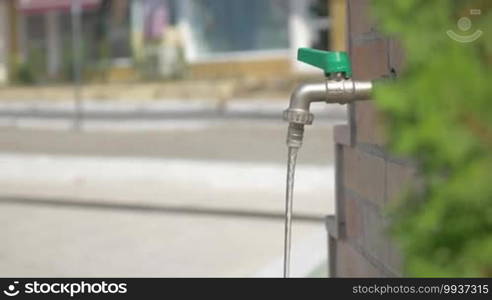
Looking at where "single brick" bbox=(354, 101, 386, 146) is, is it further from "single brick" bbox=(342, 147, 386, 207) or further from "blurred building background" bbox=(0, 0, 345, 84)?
"blurred building background" bbox=(0, 0, 345, 84)

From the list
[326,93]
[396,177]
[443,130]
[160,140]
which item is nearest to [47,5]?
[160,140]

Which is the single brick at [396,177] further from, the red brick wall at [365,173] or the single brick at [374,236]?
the single brick at [374,236]

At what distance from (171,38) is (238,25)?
91.9 inches

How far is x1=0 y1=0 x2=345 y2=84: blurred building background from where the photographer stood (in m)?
23.3

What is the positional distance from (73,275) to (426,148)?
506 centimetres

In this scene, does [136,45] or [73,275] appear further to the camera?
[136,45]

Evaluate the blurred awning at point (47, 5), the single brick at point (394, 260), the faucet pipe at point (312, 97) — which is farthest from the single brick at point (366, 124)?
the blurred awning at point (47, 5)

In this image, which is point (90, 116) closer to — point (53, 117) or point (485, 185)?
point (53, 117)

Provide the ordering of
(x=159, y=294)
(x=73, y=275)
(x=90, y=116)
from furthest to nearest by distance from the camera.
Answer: (x=90, y=116), (x=73, y=275), (x=159, y=294)

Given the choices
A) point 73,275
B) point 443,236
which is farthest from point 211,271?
point 443,236

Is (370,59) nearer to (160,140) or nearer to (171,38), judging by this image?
(160,140)

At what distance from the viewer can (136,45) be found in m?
25.9

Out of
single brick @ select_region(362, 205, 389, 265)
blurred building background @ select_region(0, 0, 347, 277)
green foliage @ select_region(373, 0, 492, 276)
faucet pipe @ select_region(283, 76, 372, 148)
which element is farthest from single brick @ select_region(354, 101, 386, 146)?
blurred building background @ select_region(0, 0, 347, 277)

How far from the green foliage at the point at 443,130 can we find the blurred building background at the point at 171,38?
20.8 m
